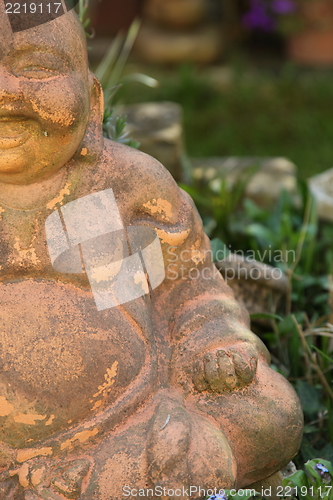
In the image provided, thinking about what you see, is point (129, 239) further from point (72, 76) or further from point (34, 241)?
point (72, 76)

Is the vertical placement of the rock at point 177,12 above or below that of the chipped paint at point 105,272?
below

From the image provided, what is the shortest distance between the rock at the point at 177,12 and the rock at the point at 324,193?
308cm

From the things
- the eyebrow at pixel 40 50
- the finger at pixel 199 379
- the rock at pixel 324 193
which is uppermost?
the eyebrow at pixel 40 50

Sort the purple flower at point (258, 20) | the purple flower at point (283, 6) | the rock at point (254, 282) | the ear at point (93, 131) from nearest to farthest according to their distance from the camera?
the ear at point (93, 131) < the rock at point (254, 282) < the purple flower at point (283, 6) < the purple flower at point (258, 20)

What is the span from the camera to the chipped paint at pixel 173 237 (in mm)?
1550

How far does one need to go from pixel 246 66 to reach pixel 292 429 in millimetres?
4485

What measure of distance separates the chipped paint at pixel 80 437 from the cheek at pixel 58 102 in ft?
2.12

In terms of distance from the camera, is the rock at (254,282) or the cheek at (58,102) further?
the rock at (254,282)

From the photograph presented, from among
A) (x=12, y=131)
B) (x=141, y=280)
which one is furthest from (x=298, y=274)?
(x=12, y=131)

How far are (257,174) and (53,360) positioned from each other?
2.37 metres

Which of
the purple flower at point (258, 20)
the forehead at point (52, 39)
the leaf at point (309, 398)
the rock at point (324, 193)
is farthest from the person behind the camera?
the purple flower at point (258, 20)

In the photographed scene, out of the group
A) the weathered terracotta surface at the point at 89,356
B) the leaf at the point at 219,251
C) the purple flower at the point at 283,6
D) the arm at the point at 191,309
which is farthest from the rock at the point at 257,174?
the purple flower at the point at 283,6

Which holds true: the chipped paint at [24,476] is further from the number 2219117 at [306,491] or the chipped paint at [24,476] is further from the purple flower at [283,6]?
→ the purple flower at [283,6]

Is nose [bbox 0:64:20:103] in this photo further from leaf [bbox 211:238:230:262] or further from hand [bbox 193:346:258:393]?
leaf [bbox 211:238:230:262]
